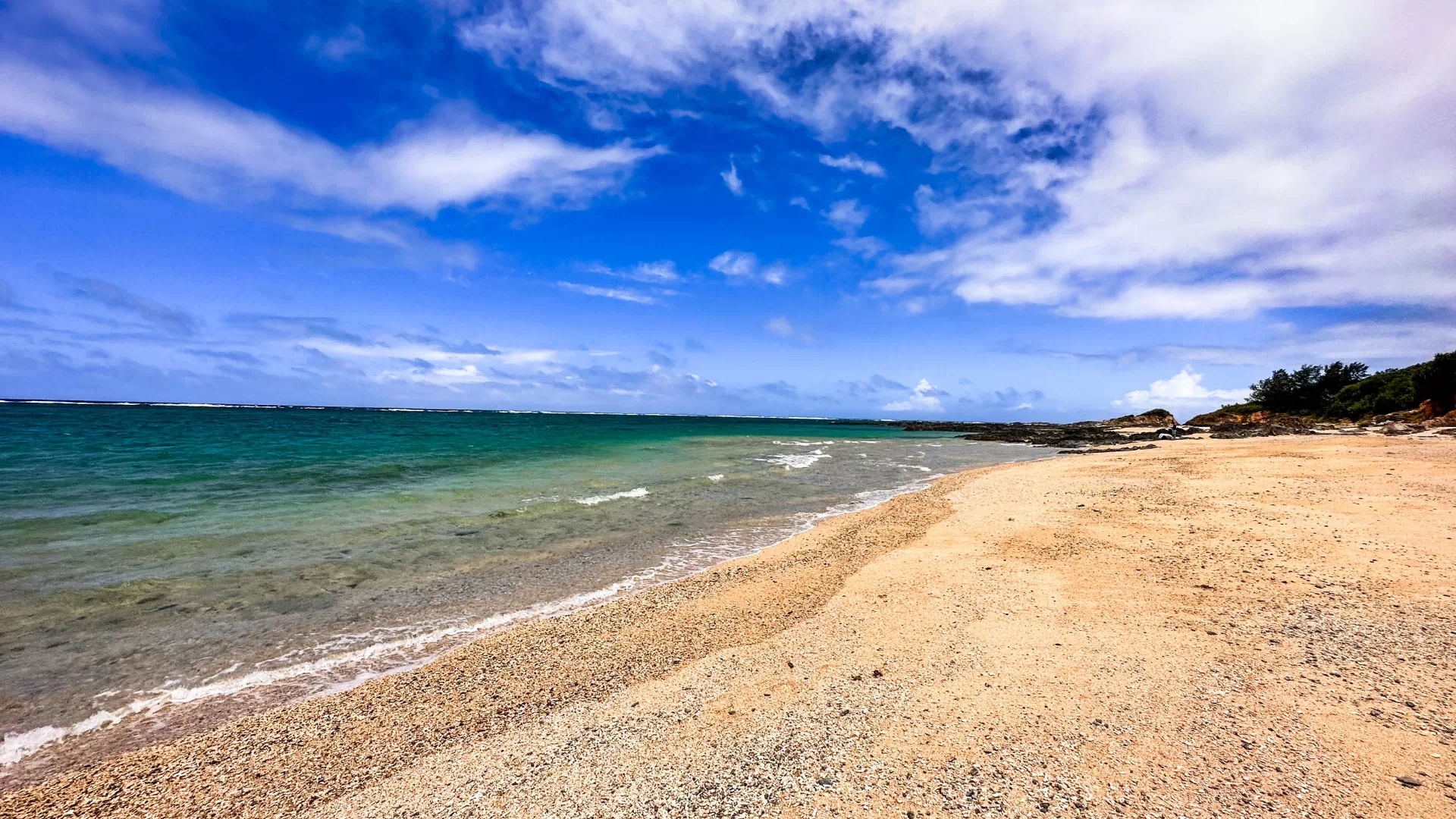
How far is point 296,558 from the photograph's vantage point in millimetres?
10805

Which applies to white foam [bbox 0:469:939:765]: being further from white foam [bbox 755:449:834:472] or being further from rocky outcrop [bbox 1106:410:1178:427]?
rocky outcrop [bbox 1106:410:1178:427]

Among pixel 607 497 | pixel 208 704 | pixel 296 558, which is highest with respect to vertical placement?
pixel 607 497

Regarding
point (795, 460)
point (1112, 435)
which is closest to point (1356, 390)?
point (1112, 435)

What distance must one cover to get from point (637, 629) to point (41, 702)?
20.5 feet

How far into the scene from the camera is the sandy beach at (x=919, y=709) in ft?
12.0

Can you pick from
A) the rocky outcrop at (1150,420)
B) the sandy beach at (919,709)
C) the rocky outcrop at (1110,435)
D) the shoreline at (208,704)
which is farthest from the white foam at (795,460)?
the rocky outcrop at (1150,420)

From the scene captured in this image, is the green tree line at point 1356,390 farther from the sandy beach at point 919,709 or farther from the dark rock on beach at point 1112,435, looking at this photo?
the sandy beach at point 919,709

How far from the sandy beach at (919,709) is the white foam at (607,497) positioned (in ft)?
30.3

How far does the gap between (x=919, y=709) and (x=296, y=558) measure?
39.0 feet

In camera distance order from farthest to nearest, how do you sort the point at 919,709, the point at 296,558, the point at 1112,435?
the point at 1112,435 → the point at 296,558 → the point at 919,709

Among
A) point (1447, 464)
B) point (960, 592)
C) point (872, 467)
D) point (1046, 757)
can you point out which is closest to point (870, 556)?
point (960, 592)

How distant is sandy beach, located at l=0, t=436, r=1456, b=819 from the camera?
3.67m

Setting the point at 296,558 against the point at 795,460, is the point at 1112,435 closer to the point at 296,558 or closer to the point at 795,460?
the point at 795,460

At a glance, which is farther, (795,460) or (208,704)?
(795,460)
